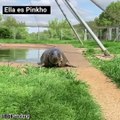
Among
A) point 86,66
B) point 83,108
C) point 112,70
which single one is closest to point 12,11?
point 86,66

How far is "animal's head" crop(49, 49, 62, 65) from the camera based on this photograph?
33.1 feet

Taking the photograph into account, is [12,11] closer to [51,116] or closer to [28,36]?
[51,116]

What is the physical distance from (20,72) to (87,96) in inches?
94.3

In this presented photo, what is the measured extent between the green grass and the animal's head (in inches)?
73.4

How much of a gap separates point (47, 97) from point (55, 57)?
420 cm

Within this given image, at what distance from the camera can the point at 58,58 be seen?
10.2 meters

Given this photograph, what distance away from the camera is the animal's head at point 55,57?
10.1 m

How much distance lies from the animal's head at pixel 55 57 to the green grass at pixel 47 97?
1.86 metres

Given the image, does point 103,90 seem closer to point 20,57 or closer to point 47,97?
point 47,97

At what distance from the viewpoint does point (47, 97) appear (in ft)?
19.6

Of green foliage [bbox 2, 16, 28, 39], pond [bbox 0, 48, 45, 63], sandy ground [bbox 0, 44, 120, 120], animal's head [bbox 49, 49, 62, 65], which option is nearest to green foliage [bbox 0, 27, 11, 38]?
green foliage [bbox 2, 16, 28, 39]

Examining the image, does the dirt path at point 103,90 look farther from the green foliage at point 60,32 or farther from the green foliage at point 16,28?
the green foliage at point 60,32

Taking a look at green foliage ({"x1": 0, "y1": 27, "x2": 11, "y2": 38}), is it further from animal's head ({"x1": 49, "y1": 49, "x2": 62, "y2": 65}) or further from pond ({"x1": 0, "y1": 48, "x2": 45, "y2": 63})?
animal's head ({"x1": 49, "y1": 49, "x2": 62, "y2": 65})

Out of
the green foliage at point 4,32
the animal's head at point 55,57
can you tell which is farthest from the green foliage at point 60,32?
the animal's head at point 55,57
